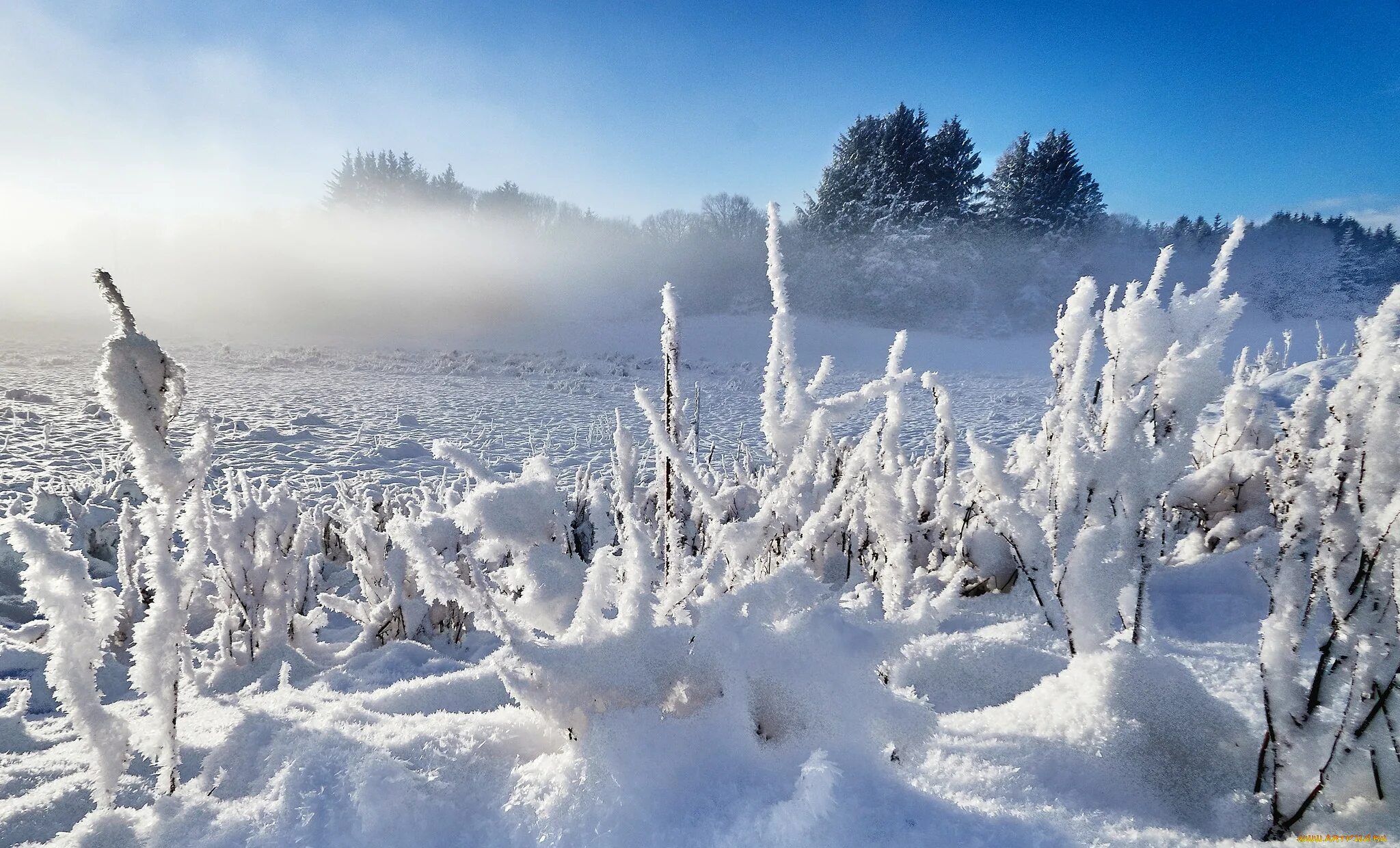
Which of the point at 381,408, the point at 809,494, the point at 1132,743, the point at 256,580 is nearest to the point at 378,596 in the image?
the point at 256,580

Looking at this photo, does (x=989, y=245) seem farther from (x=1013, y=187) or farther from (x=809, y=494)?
(x=809, y=494)

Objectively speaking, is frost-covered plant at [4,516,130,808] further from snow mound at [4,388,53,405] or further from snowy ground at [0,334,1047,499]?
snow mound at [4,388,53,405]

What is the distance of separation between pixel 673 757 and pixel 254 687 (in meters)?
1.38

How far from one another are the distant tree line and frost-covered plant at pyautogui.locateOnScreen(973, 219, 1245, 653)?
25879mm

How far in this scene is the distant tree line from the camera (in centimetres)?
2656

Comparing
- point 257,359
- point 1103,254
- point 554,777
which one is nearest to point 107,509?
point 554,777

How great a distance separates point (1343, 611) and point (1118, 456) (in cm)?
38

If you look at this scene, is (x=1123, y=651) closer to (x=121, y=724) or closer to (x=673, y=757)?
(x=673, y=757)

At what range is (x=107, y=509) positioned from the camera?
11.1 ft

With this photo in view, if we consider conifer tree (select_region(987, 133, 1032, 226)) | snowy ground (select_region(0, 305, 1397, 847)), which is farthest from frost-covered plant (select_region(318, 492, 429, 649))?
conifer tree (select_region(987, 133, 1032, 226))

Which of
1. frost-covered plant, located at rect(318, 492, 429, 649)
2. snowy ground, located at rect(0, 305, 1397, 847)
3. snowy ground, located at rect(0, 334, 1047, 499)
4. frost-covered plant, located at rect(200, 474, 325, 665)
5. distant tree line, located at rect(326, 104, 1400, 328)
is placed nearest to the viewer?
snowy ground, located at rect(0, 305, 1397, 847)

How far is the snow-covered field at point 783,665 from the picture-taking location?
756 millimetres

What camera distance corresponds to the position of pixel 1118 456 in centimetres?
113

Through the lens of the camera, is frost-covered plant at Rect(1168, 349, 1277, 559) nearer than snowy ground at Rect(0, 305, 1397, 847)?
No
